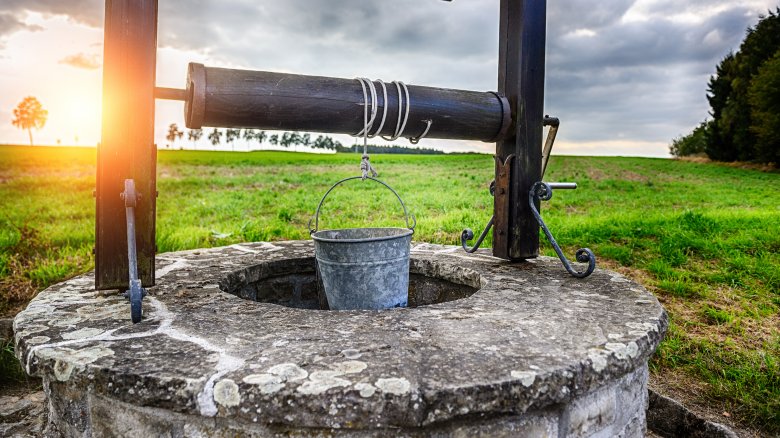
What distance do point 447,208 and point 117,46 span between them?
6.49m

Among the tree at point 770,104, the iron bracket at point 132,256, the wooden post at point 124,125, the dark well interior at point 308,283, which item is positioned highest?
the tree at point 770,104

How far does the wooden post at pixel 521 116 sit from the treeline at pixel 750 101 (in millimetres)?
13490

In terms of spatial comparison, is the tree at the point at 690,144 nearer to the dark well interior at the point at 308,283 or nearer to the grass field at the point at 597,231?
the grass field at the point at 597,231

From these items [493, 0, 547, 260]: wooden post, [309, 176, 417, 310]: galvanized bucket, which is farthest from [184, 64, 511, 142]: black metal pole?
[309, 176, 417, 310]: galvanized bucket

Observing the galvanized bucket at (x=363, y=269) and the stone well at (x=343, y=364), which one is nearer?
the stone well at (x=343, y=364)

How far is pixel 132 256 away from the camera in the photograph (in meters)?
2.41

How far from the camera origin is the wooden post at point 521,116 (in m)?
3.38

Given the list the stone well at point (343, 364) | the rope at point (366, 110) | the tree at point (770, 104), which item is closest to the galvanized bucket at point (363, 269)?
the rope at point (366, 110)

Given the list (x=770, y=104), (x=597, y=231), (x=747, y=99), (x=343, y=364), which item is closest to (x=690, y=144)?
(x=747, y=99)

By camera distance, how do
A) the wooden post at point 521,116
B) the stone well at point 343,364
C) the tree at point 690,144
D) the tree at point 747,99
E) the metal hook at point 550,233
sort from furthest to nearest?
the tree at point 690,144, the tree at point 747,99, the wooden post at point 521,116, the metal hook at point 550,233, the stone well at point 343,364

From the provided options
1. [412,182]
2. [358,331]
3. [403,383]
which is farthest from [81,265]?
[412,182]

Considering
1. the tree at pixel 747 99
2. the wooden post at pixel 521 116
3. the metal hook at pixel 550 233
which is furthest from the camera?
the tree at pixel 747 99

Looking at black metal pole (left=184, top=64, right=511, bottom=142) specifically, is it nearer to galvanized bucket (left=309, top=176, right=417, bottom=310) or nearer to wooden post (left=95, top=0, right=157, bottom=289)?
wooden post (left=95, top=0, right=157, bottom=289)

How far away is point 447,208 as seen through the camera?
28.1ft
